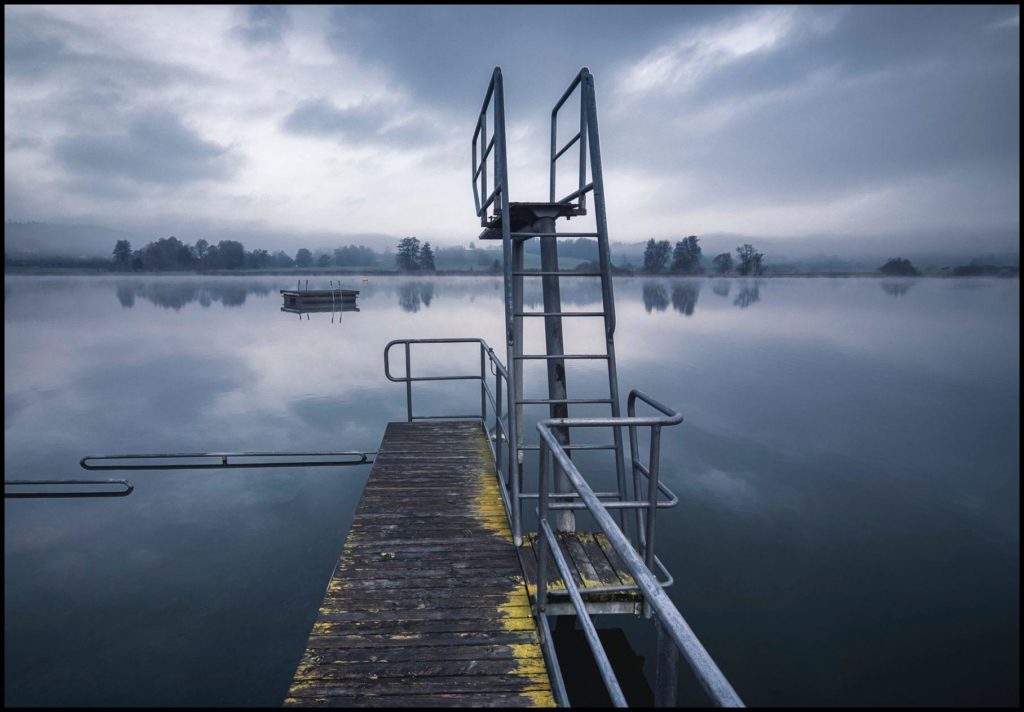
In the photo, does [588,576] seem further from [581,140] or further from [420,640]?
[581,140]

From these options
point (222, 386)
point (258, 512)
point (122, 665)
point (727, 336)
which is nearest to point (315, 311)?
point (222, 386)

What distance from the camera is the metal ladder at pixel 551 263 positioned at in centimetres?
389

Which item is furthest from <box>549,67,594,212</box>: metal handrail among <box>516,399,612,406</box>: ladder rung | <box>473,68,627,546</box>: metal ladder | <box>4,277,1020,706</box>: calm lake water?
<box>4,277,1020,706</box>: calm lake water

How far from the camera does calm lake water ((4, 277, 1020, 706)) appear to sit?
206 inches

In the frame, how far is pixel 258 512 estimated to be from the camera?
868cm

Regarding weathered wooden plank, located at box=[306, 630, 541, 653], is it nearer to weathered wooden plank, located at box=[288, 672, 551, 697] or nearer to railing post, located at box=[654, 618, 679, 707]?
weathered wooden plank, located at box=[288, 672, 551, 697]

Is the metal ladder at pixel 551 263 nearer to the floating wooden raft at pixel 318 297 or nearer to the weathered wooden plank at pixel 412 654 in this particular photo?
the weathered wooden plank at pixel 412 654

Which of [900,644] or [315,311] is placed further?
[315,311]

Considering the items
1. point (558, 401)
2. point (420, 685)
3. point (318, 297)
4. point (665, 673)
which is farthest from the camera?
point (318, 297)

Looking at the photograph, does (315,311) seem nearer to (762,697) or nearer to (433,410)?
(433,410)

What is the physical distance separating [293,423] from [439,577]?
12.8 metres

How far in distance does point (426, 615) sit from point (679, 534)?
19.5ft

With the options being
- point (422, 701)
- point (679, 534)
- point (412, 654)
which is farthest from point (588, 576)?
point (679, 534)

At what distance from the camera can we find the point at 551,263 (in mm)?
4598
